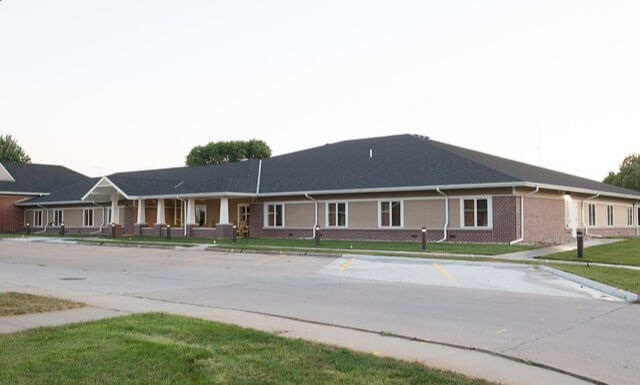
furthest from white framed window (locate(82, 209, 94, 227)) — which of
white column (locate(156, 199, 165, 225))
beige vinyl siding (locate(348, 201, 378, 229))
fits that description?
beige vinyl siding (locate(348, 201, 378, 229))

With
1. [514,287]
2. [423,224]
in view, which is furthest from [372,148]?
[514,287]

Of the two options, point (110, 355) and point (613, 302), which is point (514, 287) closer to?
point (613, 302)

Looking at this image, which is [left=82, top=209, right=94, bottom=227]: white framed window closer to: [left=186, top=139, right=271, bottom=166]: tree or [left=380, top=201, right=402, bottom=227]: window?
[left=380, top=201, right=402, bottom=227]: window

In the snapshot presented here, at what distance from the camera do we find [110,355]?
260 inches

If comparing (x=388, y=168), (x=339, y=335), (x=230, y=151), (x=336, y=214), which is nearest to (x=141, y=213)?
(x=336, y=214)

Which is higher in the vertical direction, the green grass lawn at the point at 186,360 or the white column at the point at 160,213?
the white column at the point at 160,213

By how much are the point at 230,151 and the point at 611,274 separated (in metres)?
74.0

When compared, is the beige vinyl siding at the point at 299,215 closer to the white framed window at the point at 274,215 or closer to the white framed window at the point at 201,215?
the white framed window at the point at 274,215

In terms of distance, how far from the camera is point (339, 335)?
8.42 meters

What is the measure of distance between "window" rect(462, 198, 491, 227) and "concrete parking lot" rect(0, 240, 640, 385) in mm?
8997

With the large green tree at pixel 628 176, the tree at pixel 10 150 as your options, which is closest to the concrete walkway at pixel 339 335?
Result: the large green tree at pixel 628 176

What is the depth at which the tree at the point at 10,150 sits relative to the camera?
90375 millimetres

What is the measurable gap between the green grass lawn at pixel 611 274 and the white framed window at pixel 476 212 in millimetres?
10158

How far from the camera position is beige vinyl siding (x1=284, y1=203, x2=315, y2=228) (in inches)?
1444
